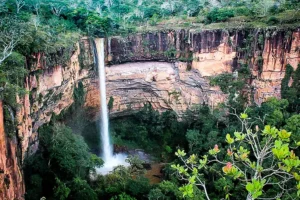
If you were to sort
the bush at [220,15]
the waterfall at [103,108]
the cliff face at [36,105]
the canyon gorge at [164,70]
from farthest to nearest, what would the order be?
1. the bush at [220,15]
2. the waterfall at [103,108]
3. the canyon gorge at [164,70]
4. the cliff face at [36,105]

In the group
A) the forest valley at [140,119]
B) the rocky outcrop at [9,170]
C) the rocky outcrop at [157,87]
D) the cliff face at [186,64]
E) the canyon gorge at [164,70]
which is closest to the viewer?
the rocky outcrop at [9,170]

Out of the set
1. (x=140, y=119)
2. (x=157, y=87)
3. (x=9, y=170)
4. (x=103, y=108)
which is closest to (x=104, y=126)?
(x=103, y=108)

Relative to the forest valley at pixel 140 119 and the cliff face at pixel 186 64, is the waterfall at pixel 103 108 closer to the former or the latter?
the cliff face at pixel 186 64

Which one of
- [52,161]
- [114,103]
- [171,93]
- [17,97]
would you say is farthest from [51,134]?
[171,93]

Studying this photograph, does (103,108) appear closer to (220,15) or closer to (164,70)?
(164,70)

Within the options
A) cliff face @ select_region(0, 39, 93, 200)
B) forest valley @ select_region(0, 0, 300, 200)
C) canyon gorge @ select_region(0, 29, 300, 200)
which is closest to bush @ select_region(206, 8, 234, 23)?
forest valley @ select_region(0, 0, 300, 200)

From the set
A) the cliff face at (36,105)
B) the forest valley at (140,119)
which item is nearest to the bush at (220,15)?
the forest valley at (140,119)

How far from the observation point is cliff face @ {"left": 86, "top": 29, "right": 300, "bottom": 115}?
1616 centimetres

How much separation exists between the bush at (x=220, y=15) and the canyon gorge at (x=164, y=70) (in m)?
2.05

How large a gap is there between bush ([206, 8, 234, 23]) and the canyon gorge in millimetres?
2054

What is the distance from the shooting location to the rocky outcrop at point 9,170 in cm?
856

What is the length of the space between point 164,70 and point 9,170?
1157 centimetres

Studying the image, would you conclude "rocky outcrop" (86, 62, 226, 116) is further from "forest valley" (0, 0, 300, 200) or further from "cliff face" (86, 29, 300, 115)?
"forest valley" (0, 0, 300, 200)

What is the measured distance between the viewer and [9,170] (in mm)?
9141
